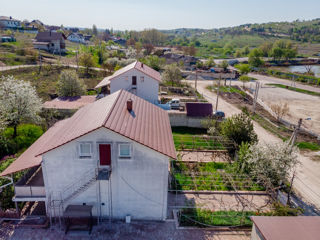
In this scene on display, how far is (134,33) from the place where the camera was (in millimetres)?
185625

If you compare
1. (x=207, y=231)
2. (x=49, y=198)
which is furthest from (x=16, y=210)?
(x=207, y=231)

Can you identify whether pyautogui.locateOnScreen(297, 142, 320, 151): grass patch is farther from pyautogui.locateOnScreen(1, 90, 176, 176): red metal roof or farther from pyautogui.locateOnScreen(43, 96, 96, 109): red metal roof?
pyautogui.locateOnScreen(43, 96, 96, 109): red metal roof

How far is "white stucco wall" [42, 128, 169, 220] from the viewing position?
14836 mm

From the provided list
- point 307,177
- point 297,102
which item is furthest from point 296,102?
point 307,177

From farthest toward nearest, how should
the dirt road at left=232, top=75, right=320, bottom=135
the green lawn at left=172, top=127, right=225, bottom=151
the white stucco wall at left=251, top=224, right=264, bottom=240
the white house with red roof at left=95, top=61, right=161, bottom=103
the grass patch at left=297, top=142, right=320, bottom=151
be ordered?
1. the dirt road at left=232, top=75, right=320, bottom=135
2. the white house with red roof at left=95, top=61, right=161, bottom=103
3. the grass patch at left=297, top=142, right=320, bottom=151
4. the green lawn at left=172, top=127, right=225, bottom=151
5. the white stucco wall at left=251, top=224, right=264, bottom=240

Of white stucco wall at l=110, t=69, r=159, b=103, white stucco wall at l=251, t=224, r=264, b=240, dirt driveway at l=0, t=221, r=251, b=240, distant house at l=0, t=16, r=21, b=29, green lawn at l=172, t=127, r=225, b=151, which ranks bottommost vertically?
dirt driveway at l=0, t=221, r=251, b=240

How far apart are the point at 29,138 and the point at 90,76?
116 feet

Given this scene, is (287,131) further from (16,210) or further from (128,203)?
(16,210)

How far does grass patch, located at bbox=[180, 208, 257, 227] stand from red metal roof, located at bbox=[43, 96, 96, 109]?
2430cm

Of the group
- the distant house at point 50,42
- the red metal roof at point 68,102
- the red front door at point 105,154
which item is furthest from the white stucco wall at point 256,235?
the distant house at point 50,42

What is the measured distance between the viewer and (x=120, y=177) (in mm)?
15344

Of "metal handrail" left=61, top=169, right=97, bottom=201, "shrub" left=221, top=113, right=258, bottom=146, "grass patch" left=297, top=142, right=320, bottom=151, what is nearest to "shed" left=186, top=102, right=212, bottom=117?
"shrub" left=221, top=113, right=258, bottom=146

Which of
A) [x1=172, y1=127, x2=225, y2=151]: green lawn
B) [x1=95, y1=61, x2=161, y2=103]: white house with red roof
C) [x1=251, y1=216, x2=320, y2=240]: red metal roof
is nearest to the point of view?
[x1=251, y1=216, x2=320, y2=240]: red metal roof

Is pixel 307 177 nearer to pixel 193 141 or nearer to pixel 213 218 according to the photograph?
pixel 193 141
